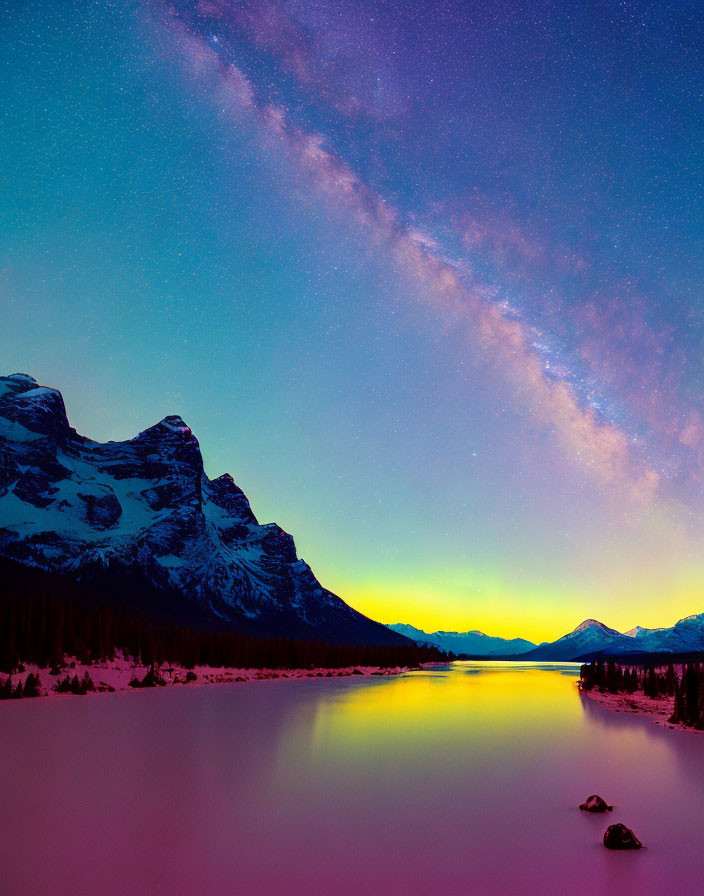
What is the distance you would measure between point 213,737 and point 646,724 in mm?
33323

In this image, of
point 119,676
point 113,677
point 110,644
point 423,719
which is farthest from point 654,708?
point 110,644

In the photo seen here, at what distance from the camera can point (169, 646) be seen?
110 meters

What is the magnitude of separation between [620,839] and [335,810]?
7394 mm

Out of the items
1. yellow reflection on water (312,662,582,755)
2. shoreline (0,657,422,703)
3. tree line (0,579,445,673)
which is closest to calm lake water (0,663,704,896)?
yellow reflection on water (312,662,582,755)

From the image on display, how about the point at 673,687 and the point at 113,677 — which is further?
the point at 673,687

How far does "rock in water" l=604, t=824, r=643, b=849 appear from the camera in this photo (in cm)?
1388

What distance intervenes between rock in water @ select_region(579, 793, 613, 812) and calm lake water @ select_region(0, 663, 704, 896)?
0.39 metres

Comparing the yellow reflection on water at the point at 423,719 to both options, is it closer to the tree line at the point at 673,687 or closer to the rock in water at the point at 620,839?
the tree line at the point at 673,687

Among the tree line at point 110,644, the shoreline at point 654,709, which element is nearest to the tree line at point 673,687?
the shoreline at point 654,709

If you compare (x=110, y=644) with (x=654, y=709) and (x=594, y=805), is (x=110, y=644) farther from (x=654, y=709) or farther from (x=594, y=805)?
(x=594, y=805)

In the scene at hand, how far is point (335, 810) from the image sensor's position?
17.0 meters

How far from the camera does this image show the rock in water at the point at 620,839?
13883mm

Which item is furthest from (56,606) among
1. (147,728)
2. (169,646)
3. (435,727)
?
(435,727)

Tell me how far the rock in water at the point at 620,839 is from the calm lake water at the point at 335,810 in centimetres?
32
